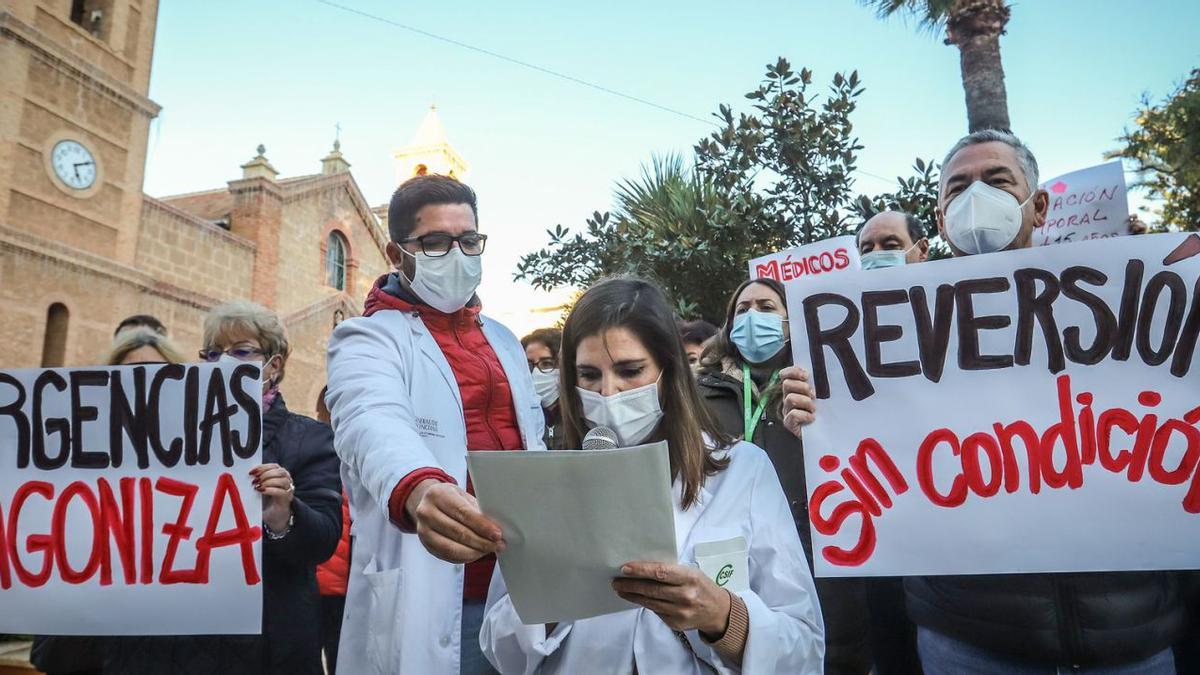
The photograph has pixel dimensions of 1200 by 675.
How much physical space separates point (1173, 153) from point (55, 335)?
65.5 feet

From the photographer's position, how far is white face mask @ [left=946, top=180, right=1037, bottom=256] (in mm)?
2064

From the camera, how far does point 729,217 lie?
5.98 m

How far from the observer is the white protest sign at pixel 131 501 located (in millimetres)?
2459

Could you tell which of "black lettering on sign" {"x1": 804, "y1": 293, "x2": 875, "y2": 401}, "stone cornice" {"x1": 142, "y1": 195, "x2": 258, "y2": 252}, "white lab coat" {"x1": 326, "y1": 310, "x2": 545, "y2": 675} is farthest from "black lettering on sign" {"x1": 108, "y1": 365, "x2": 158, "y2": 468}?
"stone cornice" {"x1": 142, "y1": 195, "x2": 258, "y2": 252}

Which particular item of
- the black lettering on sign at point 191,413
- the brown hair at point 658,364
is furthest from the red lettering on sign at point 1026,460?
the black lettering on sign at point 191,413

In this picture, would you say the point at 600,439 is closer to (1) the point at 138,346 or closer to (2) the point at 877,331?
(2) the point at 877,331

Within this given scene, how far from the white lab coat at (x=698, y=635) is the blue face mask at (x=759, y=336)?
1.41 metres

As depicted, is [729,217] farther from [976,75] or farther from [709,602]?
[709,602]

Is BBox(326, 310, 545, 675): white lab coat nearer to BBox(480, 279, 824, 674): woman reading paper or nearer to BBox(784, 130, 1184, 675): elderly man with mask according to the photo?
BBox(480, 279, 824, 674): woman reading paper

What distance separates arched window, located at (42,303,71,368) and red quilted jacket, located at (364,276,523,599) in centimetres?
1566

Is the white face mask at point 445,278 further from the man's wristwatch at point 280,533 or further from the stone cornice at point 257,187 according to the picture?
the stone cornice at point 257,187

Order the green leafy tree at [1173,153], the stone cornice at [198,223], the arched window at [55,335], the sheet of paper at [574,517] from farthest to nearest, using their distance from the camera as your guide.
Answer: the stone cornice at [198,223] → the arched window at [55,335] → the green leafy tree at [1173,153] → the sheet of paper at [574,517]

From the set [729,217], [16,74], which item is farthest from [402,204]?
[16,74]

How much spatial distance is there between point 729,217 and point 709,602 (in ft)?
16.0
